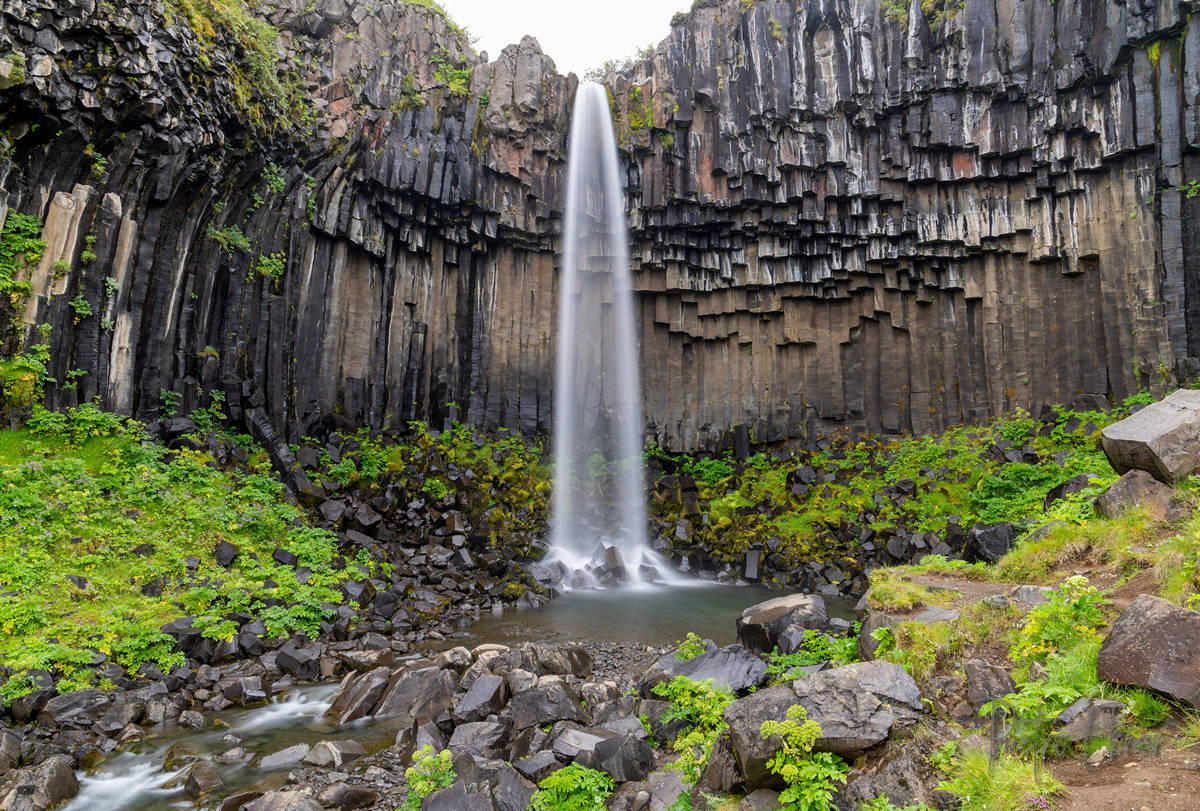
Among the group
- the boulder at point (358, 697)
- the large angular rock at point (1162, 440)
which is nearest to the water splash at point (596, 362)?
the boulder at point (358, 697)

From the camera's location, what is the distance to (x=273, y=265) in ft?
57.8

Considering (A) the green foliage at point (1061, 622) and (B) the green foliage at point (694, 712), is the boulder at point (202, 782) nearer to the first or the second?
(B) the green foliage at point (694, 712)

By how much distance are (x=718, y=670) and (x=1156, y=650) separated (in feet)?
13.4

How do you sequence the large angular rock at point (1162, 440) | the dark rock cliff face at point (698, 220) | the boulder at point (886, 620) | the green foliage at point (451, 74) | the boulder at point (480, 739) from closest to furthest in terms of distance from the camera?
the boulder at point (886, 620)
the boulder at point (480, 739)
the large angular rock at point (1162, 440)
the dark rock cliff face at point (698, 220)
the green foliage at point (451, 74)

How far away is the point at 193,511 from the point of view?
11.9 m

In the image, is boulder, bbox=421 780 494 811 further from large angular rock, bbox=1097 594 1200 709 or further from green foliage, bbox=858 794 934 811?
large angular rock, bbox=1097 594 1200 709

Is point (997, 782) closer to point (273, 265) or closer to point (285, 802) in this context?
point (285, 802)

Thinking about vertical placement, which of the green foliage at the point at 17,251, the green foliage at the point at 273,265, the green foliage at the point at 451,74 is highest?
the green foliage at the point at 451,74

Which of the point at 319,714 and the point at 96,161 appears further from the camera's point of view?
the point at 96,161

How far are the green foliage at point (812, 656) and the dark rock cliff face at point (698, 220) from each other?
14.5 m

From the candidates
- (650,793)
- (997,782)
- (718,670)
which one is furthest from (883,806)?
(718,670)

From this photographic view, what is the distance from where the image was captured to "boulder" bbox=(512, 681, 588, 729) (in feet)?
22.3

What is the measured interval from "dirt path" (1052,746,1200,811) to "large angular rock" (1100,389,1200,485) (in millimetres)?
4920

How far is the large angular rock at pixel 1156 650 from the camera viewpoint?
3344mm
